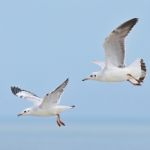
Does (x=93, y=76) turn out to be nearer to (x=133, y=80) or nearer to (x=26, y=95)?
(x=133, y=80)

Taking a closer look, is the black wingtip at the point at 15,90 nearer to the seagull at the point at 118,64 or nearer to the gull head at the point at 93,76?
the gull head at the point at 93,76

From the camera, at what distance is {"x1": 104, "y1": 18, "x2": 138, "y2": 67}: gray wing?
14.7 metres

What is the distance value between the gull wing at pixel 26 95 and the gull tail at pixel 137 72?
109 inches

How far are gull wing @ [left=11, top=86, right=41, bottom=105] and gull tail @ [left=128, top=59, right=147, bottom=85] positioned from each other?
2771mm

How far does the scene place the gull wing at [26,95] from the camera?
56.5 feet

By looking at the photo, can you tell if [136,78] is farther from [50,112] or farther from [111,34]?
[50,112]

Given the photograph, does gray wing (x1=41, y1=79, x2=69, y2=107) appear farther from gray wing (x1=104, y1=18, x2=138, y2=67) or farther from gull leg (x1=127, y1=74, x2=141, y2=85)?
gull leg (x1=127, y1=74, x2=141, y2=85)

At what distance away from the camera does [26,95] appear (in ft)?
58.4

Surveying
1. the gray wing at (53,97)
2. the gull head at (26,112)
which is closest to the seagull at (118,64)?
the gray wing at (53,97)

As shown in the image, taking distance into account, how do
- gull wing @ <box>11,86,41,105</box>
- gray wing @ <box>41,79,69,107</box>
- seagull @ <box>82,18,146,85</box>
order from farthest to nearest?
gull wing @ <box>11,86,41,105</box> → gray wing @ <box>41,79,69,107</box> → seagull @ <box>82,18,146,85</box>

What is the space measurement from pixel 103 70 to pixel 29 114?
2.17 meters

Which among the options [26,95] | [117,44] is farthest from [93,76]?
[26,95]

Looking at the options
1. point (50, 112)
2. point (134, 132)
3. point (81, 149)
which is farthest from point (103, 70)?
point (134, 132)

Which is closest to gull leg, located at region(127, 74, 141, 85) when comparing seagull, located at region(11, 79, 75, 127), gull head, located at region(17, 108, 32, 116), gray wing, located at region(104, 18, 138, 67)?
gray wing, located at region(104, 18, 138, 67)
